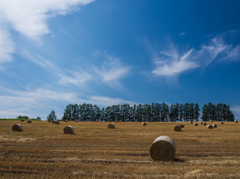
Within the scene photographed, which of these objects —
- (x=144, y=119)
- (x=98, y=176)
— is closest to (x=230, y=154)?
(x=98, y=176)

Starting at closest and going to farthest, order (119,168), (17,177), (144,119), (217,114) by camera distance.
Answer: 1. (17,177)
2. (119,168)
3. (217,114)
4. (144,119)

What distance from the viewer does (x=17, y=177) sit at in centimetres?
681

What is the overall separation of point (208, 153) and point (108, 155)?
608 cm

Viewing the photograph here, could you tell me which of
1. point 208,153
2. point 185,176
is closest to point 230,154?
point 208,153

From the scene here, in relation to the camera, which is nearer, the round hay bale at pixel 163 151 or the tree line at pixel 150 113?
the round hay bale at pixel 163 151

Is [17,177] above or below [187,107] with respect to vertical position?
below

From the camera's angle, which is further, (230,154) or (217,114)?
(217,114)

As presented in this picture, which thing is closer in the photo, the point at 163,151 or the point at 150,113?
the point at 163,151

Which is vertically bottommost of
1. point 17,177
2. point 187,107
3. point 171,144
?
point 17,177

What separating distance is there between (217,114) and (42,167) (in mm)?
109230

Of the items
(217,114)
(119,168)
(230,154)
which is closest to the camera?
(119,168)

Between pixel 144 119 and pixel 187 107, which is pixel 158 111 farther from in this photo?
pixel 187 107

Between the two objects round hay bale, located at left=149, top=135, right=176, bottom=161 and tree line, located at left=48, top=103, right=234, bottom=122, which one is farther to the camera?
tree line, located at left=48, top=103, right=234, bottom=122

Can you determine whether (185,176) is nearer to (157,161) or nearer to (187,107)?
(157,161)
